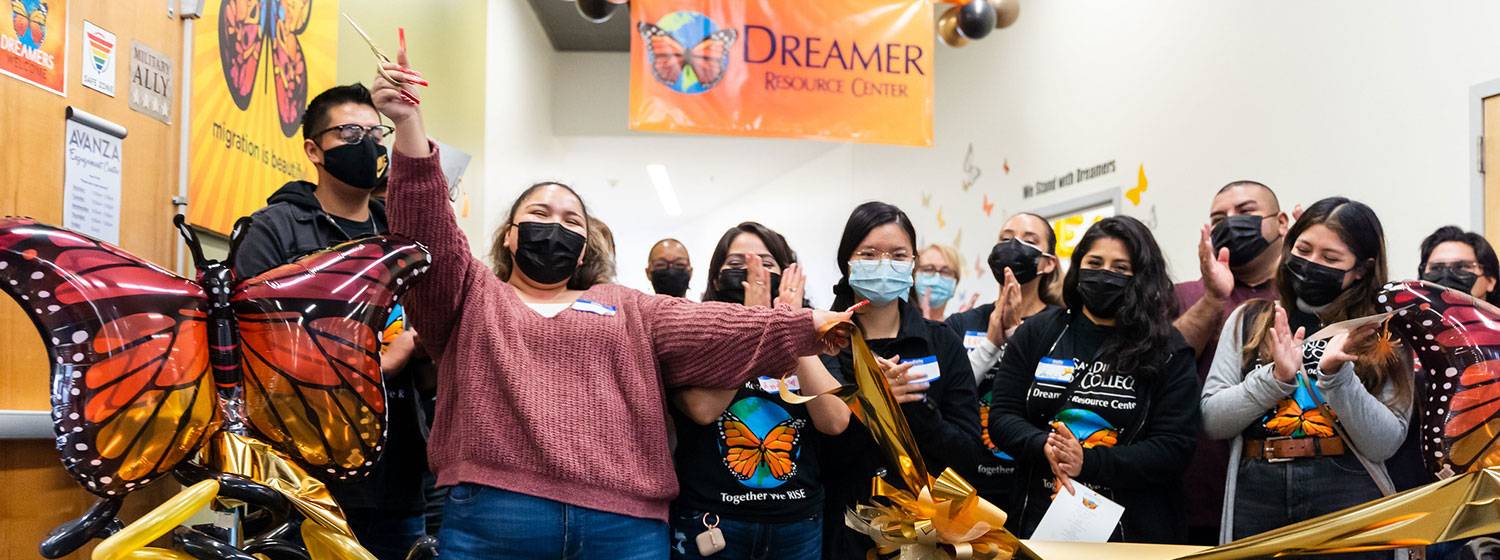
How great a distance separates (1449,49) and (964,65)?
475cm

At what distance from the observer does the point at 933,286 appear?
485cm

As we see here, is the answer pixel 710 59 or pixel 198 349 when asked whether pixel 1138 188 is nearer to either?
pixel 710 59

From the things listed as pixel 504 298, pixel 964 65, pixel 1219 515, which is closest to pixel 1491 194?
pixel 1219 515

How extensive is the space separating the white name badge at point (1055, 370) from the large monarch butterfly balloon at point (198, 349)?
5.33ft

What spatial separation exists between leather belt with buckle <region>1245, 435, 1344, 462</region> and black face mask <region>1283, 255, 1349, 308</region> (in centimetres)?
32

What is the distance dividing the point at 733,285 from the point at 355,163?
1.00 meters

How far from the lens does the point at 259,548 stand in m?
1.72

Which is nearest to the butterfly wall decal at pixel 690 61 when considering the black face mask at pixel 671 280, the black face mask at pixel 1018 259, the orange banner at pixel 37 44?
the black face mask at pixel 671 280

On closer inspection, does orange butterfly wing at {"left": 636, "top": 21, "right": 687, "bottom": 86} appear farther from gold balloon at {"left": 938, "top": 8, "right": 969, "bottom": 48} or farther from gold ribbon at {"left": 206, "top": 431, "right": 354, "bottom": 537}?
gold ribbon at {"left": 206, "top": 431, "right": 354, "bottom": 537}

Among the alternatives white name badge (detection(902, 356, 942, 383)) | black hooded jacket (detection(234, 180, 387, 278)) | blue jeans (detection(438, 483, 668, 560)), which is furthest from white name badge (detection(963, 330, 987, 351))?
black hooded jacket (detection(234, 180, 387, 278))

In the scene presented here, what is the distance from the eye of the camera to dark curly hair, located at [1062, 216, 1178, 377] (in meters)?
2.93

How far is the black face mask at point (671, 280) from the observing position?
4.53 metres

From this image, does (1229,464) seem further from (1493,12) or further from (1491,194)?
(1493,12)

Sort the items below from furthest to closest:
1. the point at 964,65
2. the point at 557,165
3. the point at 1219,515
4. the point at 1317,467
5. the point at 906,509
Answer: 1. the point at 557,165
2. the point at 964,65
3. the point at 1219,515
4. the point at 1317,467
5. the point at 906,509
